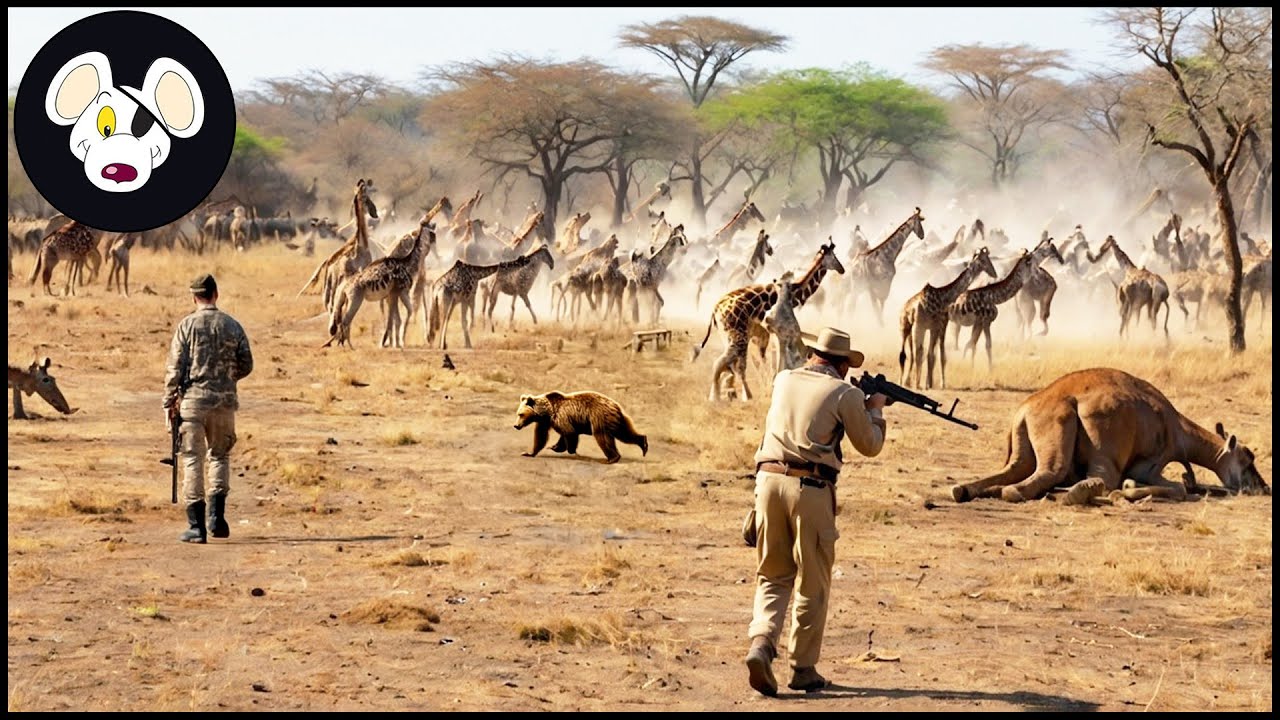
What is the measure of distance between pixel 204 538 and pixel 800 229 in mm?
41732

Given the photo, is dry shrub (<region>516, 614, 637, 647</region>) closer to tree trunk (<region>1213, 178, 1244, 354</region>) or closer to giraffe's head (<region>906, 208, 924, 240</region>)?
tree trunk (<region>1213, 178, 1244, 354</region>)

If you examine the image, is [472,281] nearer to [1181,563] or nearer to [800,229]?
[1181,563]

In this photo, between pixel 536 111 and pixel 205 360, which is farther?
pixel 536 111

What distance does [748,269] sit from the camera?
28.1 meters

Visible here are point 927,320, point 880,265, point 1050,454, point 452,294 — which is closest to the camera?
point 1050,454

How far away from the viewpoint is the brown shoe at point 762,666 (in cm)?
720

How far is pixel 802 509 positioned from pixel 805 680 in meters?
0.76

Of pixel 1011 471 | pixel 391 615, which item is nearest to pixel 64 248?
pixel 1011 471

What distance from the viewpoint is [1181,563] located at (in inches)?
413

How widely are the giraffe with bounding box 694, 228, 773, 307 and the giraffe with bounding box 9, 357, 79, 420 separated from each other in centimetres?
1399

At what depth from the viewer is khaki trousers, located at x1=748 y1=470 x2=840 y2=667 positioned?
732 centimetres

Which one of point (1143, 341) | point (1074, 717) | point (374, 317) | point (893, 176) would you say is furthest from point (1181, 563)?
point (893, 176)

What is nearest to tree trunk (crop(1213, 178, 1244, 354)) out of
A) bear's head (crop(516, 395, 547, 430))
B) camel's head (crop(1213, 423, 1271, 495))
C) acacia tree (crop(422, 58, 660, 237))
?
camel's head (crop(1213, 423, 1271, 495))

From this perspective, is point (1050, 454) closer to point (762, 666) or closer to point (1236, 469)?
point (1236, 469)
